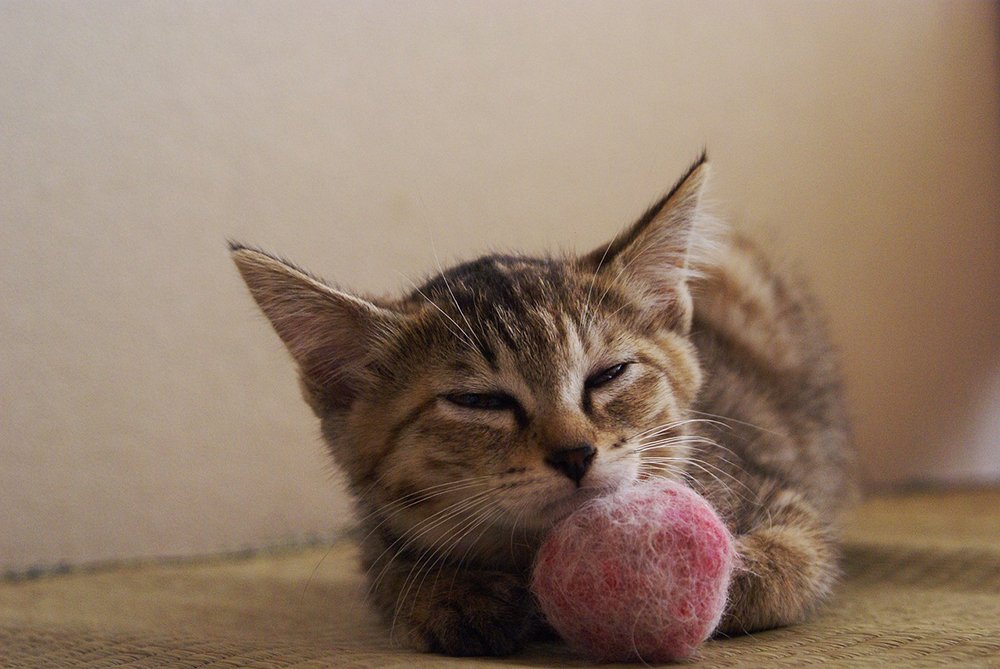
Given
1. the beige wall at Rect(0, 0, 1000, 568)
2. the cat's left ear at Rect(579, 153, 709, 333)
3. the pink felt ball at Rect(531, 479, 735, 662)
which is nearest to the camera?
the pink felt ball at Rect(531, 479, 735, 662)

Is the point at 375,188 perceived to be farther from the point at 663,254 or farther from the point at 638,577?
the point at 638,577

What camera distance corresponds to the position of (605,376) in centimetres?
133

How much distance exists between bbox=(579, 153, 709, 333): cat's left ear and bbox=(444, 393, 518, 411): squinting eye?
31 cm

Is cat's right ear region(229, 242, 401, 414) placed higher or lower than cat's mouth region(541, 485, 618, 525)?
higher

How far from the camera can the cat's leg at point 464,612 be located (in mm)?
1199

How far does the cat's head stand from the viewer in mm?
1206

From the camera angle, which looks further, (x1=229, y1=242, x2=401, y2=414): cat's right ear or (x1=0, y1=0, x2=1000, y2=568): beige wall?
(x1=0, y1=0, x2=1000, y2=568): beige wall

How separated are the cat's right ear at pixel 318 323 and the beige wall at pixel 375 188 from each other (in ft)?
3.17

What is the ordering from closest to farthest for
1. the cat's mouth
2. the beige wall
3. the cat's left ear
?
the cat's mouth
the cat's left ear
the beige wall

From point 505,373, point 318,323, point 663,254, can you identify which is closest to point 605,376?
point 505,373

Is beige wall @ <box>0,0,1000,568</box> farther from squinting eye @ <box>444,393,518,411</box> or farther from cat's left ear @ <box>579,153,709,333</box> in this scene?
squinting eye @ <box>444,393,518,411</box>

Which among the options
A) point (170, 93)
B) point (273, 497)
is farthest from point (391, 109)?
point (273, 497)

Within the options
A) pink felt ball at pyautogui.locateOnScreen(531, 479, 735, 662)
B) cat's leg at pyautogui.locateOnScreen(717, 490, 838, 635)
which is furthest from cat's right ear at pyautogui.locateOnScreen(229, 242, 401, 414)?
cat's leg at pyautogui.locateOnScreen(717, 490, 838, 635)

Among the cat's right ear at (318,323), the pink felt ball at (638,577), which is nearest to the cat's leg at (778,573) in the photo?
the pink felt ball at (638,577)
